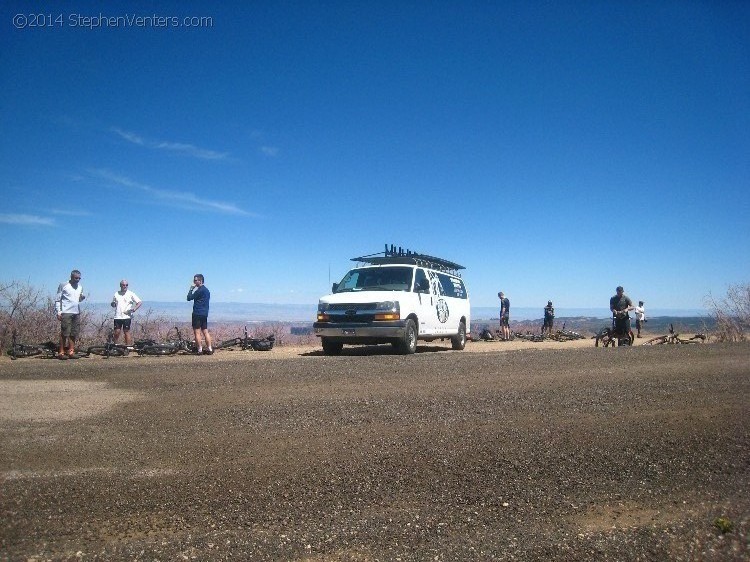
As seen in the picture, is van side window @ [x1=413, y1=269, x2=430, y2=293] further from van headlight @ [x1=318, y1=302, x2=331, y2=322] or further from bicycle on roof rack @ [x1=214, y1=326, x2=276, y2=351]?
bicycle on roof rack @ [x1=214, y1=326, x2=276, y2=351]

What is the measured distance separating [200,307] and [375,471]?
9.65 meters

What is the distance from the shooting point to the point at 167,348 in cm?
1321

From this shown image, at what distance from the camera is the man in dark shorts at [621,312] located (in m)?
15.8

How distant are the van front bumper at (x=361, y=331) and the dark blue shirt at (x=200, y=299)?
2579 millimetres

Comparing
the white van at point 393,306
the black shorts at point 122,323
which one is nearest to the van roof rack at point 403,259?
the white van at point 393,306

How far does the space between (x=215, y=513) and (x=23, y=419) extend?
134 inches

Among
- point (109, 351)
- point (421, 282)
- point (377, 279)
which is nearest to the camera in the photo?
point (109, 351)

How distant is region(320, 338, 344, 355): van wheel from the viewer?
1344cm

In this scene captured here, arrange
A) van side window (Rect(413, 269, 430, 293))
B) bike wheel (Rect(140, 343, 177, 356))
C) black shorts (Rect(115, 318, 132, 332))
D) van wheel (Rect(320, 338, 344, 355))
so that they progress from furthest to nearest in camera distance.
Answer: van side window (Rect(413, 269, 430, 293)) < black shorts (Rect(115, 318, 132, 332)) < van wheel (Rect(320, 338, 344, 355)) < bike wheel (Rect(140, 343, 177, 356))

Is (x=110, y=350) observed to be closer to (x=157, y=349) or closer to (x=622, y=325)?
(x=157, y=349)

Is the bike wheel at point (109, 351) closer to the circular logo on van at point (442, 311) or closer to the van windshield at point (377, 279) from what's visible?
the van windshield at point (377, 279)

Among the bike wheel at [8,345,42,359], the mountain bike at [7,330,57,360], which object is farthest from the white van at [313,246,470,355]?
the bike wheel at [8,345,42,359]

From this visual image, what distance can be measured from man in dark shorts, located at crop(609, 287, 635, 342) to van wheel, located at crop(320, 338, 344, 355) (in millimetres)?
7713

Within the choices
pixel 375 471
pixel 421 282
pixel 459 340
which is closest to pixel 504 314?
pixel 459 340
